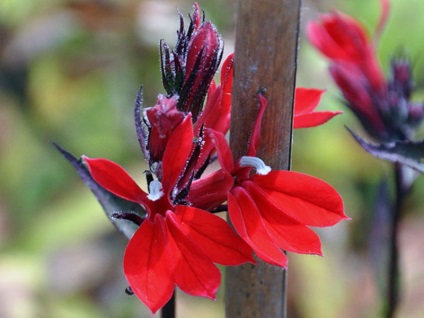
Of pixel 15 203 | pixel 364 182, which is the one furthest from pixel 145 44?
pixel 364 182

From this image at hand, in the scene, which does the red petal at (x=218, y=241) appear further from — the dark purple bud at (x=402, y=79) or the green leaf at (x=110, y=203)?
the dark purple bud at (x=402, y=79)

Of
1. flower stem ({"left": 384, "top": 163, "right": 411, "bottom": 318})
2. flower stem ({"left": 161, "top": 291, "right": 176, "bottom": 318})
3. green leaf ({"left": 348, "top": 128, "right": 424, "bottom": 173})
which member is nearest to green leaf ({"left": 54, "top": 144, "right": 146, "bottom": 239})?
flower stem ({"left": 161, "top": 291, "right": 176, "bottom": 318})

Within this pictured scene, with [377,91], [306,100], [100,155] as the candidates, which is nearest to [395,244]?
[377,91]

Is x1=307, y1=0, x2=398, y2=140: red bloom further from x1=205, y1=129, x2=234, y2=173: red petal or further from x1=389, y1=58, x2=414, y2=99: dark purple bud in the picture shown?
x1=205, y1=129, x2=234, y2=173: red petal

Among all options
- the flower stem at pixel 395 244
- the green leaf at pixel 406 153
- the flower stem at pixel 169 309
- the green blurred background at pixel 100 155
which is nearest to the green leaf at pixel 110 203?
the flower stem at pixel 169 309

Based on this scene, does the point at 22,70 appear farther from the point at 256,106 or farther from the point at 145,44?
the point at 256,106
